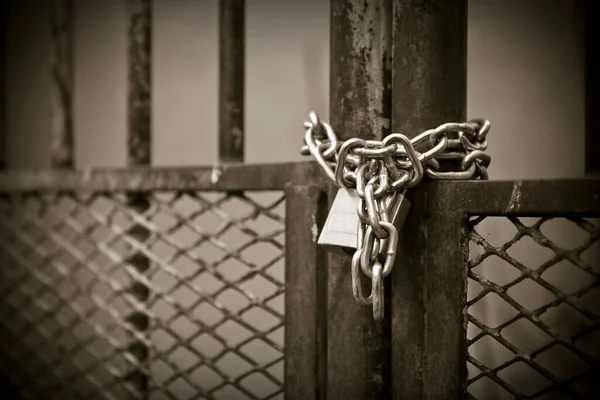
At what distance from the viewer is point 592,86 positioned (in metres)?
0.50

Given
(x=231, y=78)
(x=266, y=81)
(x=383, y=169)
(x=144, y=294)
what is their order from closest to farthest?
1. (x=383, y=169)
2. (x=231, y=78)
3. (x=144, y=294)
4. (x=266, y=81)

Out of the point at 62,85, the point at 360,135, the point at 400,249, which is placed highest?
the point at 62,85

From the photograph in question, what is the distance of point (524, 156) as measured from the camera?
674mm

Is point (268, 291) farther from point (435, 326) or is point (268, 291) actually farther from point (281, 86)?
point (435, 326)

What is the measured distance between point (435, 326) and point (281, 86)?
0.60m

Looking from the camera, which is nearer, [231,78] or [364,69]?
[364,69]

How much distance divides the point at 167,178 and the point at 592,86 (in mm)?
515

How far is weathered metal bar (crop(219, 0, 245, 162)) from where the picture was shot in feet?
2.25

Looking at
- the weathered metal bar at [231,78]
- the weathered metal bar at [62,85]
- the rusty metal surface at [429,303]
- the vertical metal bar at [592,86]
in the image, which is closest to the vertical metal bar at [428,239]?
the rusty metal surface at [429,303]

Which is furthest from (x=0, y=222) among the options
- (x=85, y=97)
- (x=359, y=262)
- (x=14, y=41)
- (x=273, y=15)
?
(x=359, y=262)

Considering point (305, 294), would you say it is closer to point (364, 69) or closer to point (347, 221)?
point (347, 221)

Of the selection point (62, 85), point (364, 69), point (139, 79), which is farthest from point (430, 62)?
point (62, 85)

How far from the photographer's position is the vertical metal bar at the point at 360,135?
0.55 m

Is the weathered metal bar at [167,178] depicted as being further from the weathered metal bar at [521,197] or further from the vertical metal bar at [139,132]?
the weathered metal bar at [521,197]
